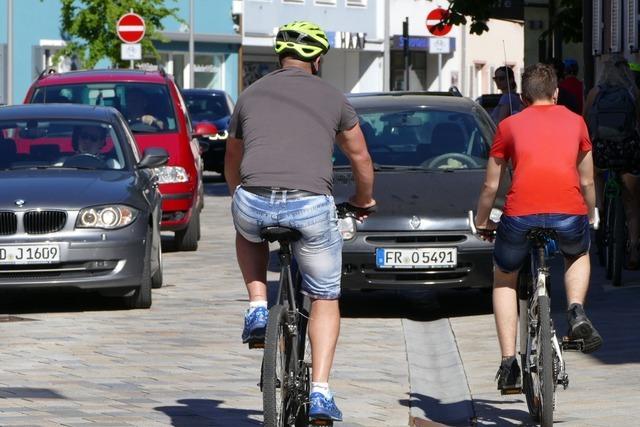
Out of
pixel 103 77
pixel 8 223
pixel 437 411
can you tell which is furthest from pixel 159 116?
pixel 437 411

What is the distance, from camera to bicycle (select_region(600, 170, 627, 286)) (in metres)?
14.1

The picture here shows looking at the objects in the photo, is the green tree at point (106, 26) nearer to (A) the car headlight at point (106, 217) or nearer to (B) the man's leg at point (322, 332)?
(A) the car headlight at point (106, 217)

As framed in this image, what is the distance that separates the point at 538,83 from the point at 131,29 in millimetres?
26425

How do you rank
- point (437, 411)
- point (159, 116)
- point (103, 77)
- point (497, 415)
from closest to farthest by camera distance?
1. point (497, 415)
2. point (437, 411)
3. point (159, 116)
4. point (103, 77)

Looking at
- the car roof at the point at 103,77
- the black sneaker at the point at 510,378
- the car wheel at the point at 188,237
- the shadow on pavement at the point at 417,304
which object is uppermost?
the car roof at the point at 103,77

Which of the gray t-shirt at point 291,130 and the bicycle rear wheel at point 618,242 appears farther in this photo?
the bicycle rear wheel at point 618,242

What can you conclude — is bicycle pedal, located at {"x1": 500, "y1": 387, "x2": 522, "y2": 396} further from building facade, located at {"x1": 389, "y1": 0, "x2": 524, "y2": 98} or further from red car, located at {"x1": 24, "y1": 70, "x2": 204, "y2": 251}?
building facade, located at {"x1": 389, "y1": 0, "x2": 524, "y2": 98}

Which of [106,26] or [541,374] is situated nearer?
[541,374]

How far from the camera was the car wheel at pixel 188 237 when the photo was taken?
60.5ft

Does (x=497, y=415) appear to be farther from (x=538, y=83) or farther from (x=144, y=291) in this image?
(x=144, y=291)

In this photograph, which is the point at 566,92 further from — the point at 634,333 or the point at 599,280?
the point at 634,333

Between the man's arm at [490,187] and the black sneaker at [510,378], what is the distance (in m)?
0.63

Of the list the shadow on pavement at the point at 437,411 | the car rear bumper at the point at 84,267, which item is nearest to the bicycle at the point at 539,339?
the shadow on pavement at the point at 437,411

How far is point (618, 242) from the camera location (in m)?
13.9
